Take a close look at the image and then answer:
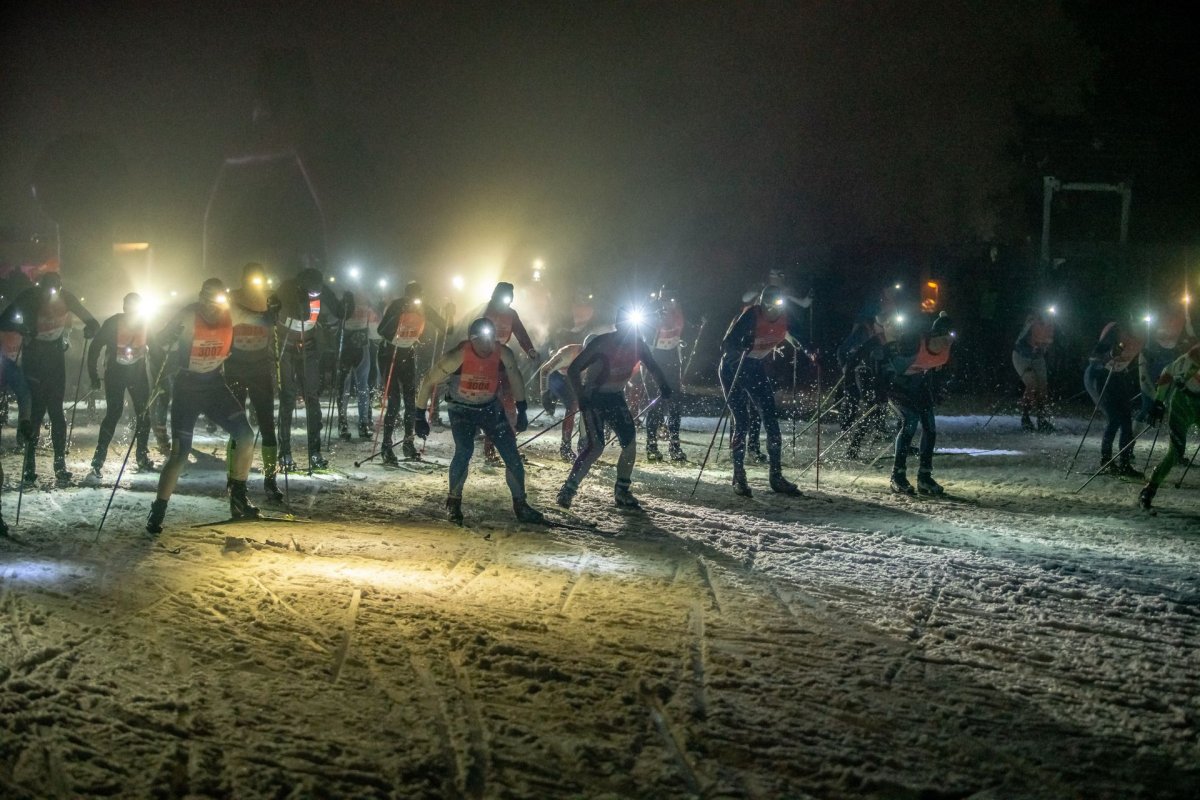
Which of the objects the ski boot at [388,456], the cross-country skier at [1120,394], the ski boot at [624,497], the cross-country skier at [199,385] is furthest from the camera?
the ski boot at [388,456]

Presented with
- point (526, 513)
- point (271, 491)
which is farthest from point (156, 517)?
point (526, 513)

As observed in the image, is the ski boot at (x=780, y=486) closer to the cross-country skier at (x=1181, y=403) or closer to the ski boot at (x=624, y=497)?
the ski boot at (x=624, y=497)

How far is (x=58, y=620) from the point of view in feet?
18.2

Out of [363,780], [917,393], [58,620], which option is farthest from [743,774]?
[917,393]

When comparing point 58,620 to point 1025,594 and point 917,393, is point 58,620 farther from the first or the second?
point 917,393

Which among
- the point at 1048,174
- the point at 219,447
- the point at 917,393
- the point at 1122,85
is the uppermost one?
the point at 1122,85

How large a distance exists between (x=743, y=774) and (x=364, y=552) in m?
4.29

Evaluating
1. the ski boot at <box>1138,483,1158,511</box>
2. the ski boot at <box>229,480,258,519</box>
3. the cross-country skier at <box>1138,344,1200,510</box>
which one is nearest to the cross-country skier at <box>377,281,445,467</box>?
the ski boot at <box>229,480,258,519</box>

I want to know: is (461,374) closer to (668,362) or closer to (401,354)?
(401,354)

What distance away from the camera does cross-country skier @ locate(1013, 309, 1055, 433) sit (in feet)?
56.2

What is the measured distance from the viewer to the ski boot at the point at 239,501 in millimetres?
8586

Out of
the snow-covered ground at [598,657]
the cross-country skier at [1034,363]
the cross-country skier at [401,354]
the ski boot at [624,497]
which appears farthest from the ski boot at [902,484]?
the cross-country skier at [1034,363]

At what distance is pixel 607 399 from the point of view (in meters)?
9.81

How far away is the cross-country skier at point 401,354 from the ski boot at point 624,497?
3.66 meters
